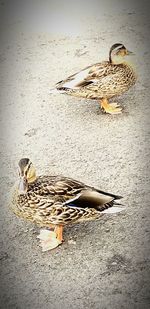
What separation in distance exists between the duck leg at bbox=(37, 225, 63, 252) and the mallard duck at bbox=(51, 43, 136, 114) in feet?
4.68

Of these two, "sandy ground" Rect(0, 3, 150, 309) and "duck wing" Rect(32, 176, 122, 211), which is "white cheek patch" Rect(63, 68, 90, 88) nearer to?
"sandy ground" Rect(0, 3, 150, 309)

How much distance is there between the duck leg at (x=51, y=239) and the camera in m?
3.14

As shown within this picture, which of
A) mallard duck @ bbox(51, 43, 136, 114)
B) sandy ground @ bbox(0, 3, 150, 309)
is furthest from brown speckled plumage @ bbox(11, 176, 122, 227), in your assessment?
mallard duck @ bbox(51, 43, 136, 114)

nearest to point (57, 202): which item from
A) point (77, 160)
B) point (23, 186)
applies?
point (23, 186)

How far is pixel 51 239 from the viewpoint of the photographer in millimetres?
3180

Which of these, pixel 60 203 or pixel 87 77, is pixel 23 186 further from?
pixel 87 77

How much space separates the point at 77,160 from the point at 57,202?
946 millimetres

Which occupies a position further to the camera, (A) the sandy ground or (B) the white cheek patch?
(B) the white cheek patch

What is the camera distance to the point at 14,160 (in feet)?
13.2

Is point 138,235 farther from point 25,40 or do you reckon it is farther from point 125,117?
point 25,40

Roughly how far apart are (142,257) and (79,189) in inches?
21.3

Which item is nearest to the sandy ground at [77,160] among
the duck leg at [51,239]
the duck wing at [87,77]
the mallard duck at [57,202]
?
the duck leg at [51,239]

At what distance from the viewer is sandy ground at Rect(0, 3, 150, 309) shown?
2.88 m

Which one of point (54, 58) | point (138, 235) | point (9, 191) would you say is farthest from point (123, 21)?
point (138, 235)
